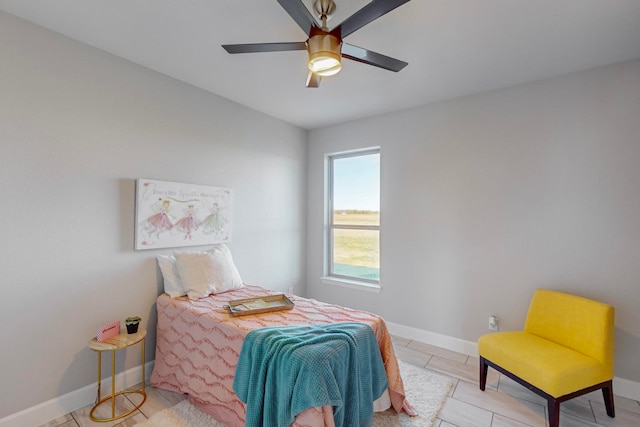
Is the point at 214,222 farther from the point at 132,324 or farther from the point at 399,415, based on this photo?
the point at 399,415

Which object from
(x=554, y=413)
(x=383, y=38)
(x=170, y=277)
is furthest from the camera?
(x=170, y=277)

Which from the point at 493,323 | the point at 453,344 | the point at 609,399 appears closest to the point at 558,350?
the point at 609,399

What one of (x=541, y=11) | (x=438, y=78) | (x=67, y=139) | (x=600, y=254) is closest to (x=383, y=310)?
(x=600, y=254)

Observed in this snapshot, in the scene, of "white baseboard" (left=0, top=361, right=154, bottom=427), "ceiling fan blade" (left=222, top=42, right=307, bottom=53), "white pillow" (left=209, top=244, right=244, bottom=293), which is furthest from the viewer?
"white pillow" (left=209, top=244, right=244, bottom=293)

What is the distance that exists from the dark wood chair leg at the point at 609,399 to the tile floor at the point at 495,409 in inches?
1.5

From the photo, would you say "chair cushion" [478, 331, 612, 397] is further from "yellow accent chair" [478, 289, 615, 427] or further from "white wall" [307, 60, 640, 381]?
"white wall" [307, 60, 640, 381]

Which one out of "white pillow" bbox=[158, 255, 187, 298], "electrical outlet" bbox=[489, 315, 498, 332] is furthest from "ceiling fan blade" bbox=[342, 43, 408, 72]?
"electrical outlet" bbox=[489, 315, 498, 332]

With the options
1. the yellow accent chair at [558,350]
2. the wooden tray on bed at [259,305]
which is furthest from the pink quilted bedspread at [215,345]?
the yellow accent chair at [558,350]

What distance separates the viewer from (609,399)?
1986 millimetres

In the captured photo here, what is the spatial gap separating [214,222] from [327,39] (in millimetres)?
2029

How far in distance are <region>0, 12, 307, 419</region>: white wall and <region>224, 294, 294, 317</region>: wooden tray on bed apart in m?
0.84

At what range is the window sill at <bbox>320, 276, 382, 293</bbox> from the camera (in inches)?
140

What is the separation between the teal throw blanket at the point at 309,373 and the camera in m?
1.44

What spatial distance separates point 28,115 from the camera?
1.88 meters
